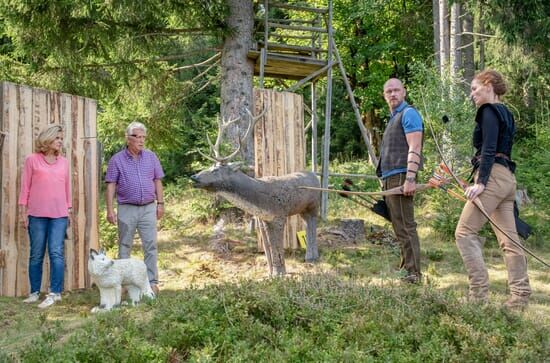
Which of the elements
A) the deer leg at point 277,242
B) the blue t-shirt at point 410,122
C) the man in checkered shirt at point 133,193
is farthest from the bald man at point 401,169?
the man in checkered shirt at point 133,193

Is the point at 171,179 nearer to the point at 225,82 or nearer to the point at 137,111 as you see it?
the point at 137,111

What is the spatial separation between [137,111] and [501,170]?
7.55 metres

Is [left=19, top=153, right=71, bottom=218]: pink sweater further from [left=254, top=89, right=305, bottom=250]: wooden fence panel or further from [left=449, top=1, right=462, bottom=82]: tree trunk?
[left=449, top=1, right=462, bottom=82]: tree trunk

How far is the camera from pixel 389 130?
224 inches

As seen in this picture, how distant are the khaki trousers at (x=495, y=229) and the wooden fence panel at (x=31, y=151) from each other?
393cm

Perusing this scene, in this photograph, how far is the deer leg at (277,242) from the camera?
630cm

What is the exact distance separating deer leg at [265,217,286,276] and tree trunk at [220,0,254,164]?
2.73 m

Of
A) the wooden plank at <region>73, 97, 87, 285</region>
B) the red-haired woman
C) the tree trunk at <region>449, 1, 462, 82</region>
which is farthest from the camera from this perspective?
the tree trunk at <region>449, 1, 462, 82</region>

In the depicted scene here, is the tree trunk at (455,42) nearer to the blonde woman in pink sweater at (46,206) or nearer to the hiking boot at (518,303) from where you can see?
the hiking boot at (518,303)

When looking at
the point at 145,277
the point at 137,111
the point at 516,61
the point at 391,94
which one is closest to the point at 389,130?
the point at 391,94

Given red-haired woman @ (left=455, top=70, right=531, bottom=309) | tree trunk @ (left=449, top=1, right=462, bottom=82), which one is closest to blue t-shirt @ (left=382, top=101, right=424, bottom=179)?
red-haired woman @ (left=455, top=70, right=531, bottom=309)

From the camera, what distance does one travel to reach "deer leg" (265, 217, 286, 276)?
630cm

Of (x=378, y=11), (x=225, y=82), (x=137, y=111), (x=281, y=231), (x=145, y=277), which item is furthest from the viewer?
(x=378, y=11)

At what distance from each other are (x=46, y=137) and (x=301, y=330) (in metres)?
3.07
